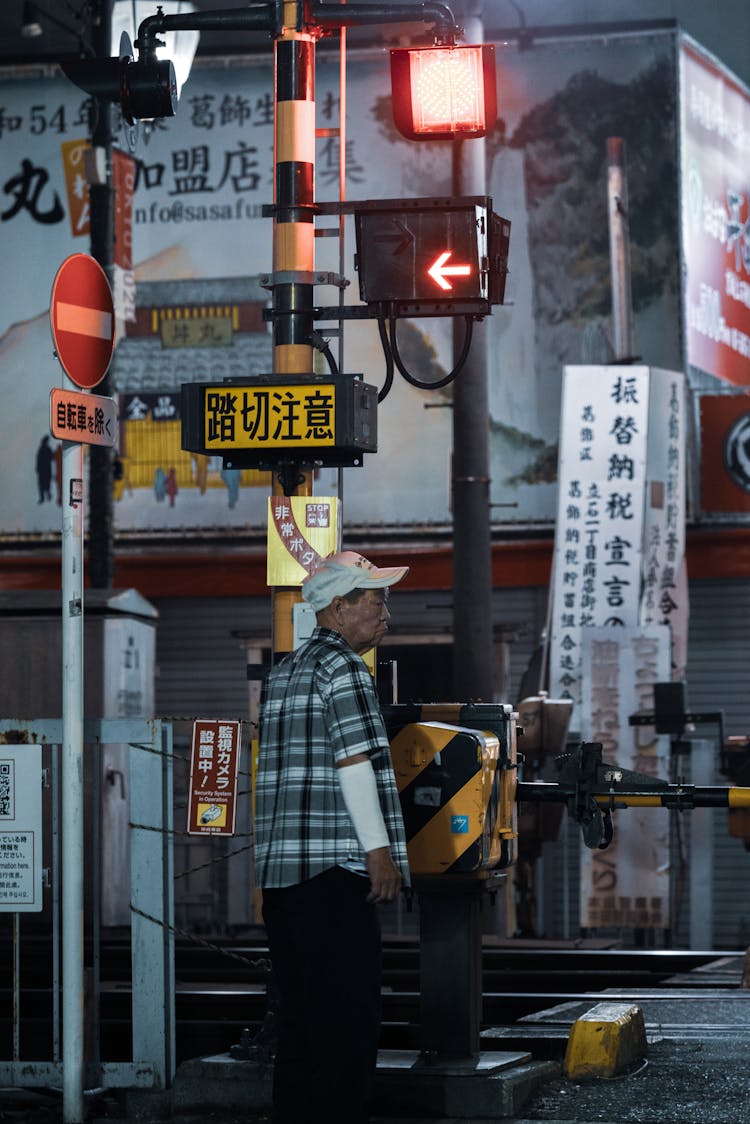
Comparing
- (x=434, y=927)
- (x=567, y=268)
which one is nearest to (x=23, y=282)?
(x=567, y=268)

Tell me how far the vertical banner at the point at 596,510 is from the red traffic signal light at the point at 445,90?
352 inches

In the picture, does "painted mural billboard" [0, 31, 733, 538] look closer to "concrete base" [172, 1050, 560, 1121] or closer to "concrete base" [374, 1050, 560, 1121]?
"concrete base" [172, 1050, 560, 1121]

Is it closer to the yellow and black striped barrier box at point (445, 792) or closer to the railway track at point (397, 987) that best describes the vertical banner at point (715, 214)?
the railway track at point (397, 987)

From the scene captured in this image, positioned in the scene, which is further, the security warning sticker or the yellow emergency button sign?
the security warning sticker

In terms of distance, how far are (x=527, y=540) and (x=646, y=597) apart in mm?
3059

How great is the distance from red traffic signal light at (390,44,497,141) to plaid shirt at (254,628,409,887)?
3627mm

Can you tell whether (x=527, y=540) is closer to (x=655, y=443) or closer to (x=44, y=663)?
(x=655, y=443)

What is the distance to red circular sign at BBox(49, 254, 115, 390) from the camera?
7980 mm

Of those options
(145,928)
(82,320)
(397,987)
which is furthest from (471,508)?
A: (145,928)

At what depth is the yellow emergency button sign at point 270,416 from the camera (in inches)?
319

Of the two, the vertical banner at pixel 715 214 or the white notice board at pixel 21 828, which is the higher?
the vertical banner at pixel 715 214

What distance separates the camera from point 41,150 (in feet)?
74.5

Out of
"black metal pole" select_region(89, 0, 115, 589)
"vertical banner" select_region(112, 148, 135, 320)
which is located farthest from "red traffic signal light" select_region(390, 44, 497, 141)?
"vertical banner" select_region(112, 148, 135, 320)

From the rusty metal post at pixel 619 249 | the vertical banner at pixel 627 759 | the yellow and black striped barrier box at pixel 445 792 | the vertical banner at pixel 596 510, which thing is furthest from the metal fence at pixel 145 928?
the rusty metal post at pixel 619 249
